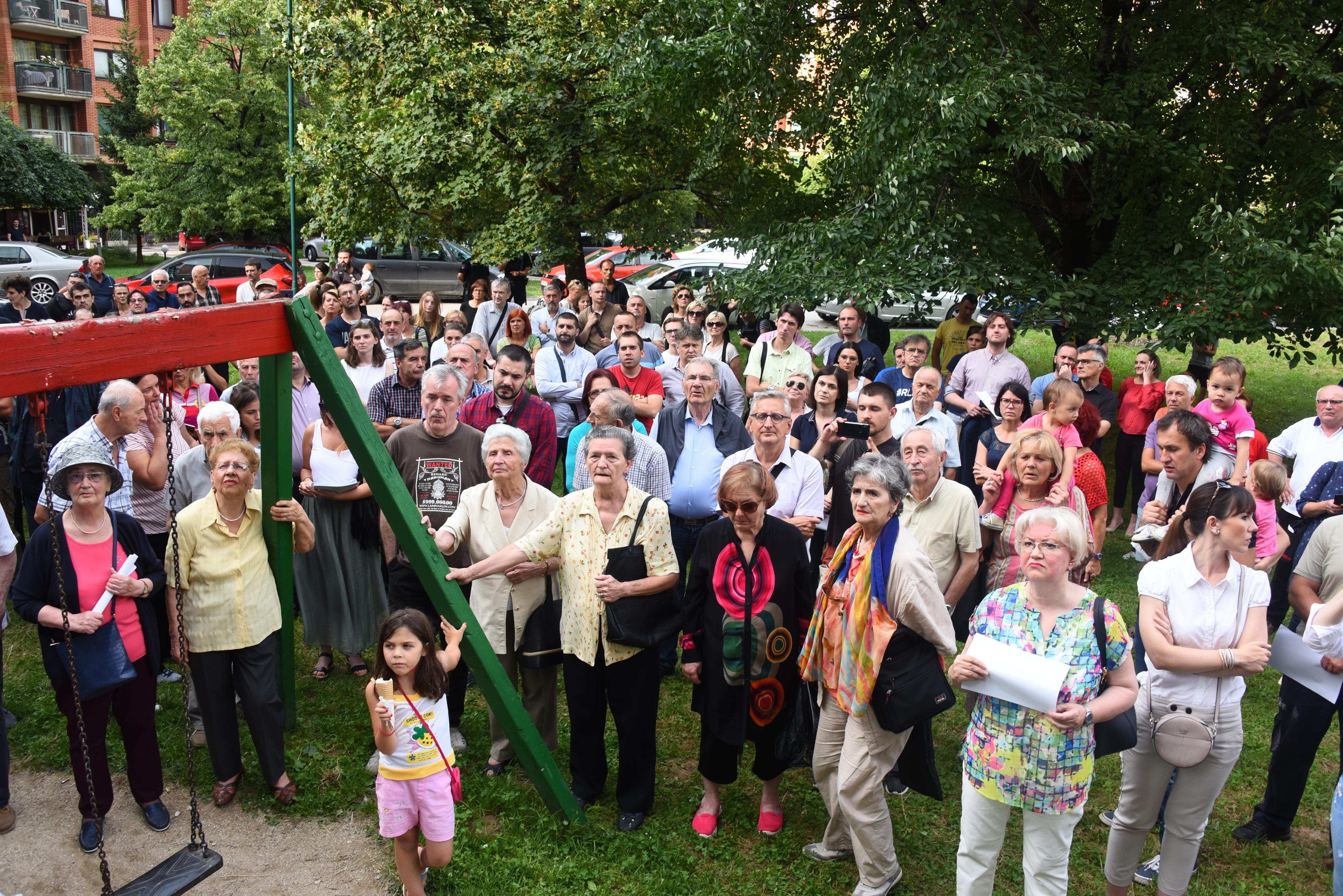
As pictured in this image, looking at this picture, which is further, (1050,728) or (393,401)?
(393,401)

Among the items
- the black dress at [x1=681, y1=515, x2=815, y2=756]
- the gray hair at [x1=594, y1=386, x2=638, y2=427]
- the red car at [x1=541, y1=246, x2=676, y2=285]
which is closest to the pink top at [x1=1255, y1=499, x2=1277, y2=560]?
the black dress at [x1=681, y1=515, x2=815, y2=756]

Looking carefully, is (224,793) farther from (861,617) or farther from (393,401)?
(861,617)

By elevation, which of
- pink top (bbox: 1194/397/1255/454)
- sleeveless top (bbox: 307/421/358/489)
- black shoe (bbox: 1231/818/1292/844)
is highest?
pink top (bbox: 1194/397/1255/454)

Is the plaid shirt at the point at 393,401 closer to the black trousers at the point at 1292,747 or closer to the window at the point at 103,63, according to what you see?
the black trousers at the point at 1292,747

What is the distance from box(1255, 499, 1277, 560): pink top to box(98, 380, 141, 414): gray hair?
5455 millimetres

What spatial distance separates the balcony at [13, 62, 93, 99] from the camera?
38.1 meters

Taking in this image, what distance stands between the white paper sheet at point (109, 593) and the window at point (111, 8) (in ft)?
146

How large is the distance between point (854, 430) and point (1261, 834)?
9.05ft

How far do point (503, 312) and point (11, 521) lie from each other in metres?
4.73

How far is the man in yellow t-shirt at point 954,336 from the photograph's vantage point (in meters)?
10.1

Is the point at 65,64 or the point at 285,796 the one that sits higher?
the point at 65,64

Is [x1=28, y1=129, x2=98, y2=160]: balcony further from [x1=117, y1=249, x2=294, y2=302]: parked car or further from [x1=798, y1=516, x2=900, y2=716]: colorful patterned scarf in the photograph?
[x1=798, y1=516, x2=900, y2=716]: colorful patterned scarf

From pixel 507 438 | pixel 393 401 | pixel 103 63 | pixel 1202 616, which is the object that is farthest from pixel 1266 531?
pixel 103 63

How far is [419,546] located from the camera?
4504mm
